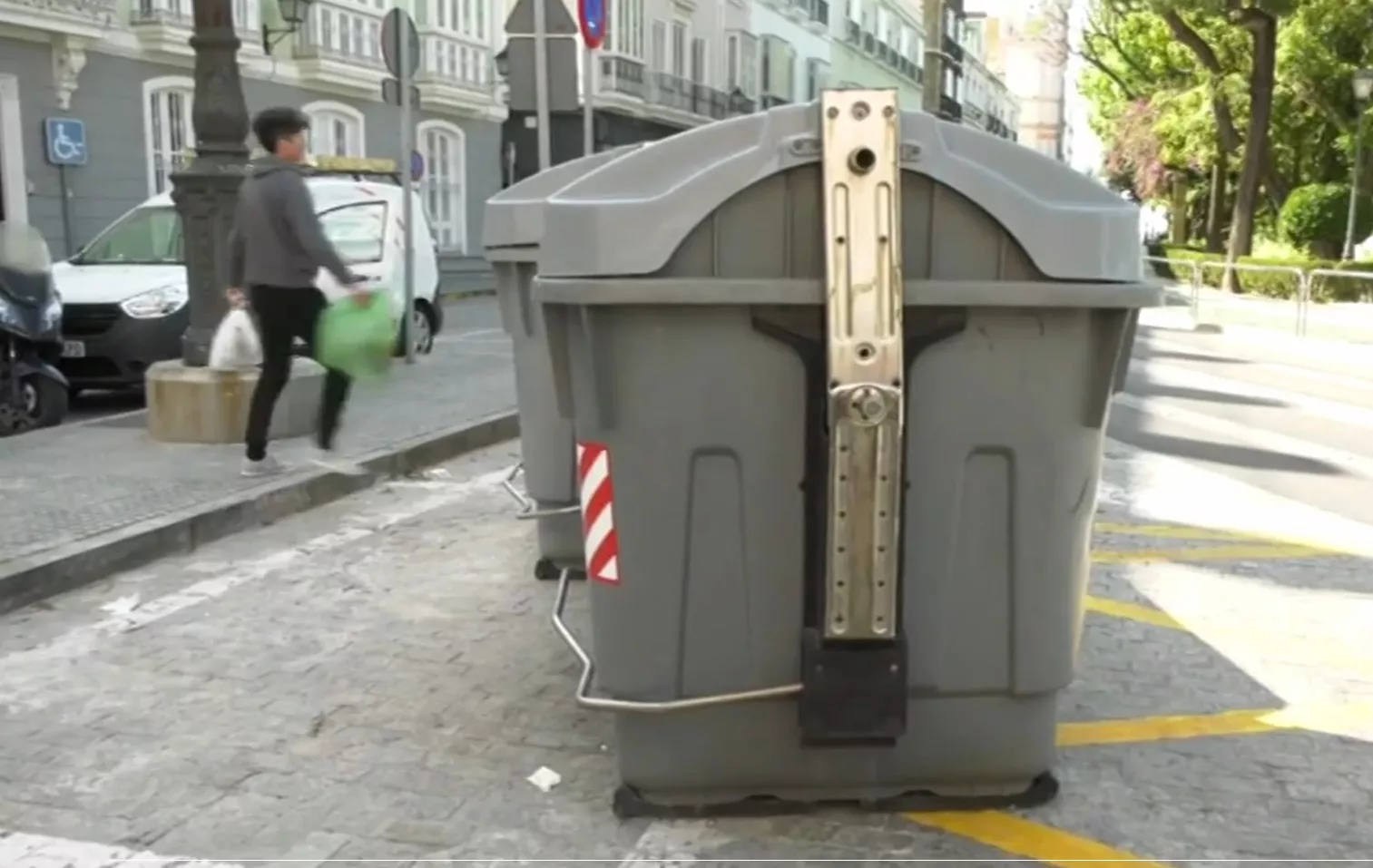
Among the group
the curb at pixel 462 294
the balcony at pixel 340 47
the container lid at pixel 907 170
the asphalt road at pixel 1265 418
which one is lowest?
the asphalt road at pixel 1265 418

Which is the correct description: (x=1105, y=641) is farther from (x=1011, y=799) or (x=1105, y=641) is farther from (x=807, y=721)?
(x=807, y=721)

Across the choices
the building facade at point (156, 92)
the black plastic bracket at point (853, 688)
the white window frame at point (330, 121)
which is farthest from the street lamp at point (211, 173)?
the white window frame at point (330, 121)

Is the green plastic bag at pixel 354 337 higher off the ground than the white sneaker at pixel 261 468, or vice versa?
the green plastic bag at pixel 354 337

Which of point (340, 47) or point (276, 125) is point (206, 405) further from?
point (340, 47)

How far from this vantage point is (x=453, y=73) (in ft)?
94.7

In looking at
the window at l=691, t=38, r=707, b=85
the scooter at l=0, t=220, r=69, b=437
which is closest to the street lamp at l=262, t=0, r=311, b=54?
the scooter at l=0, t=220, r=69, b=437

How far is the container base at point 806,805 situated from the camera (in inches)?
137

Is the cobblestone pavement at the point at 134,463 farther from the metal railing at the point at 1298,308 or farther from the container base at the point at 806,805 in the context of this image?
the metal railing at the point at 1298,308

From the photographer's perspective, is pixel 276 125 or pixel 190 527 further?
pixel 276 125

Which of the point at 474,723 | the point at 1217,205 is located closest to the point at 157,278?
the point at 474,723

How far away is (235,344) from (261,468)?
125 centimetres

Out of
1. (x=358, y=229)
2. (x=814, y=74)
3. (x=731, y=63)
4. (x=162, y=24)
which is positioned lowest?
(x=358, y=229)

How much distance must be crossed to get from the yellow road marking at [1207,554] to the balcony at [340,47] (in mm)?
Result: 20071

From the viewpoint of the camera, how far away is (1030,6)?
38.1 meters
